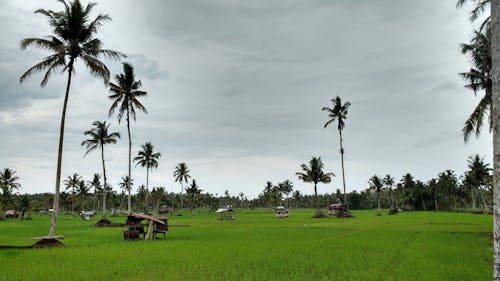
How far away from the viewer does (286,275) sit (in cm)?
1226

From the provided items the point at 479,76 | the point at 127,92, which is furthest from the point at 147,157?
the point at 479,76

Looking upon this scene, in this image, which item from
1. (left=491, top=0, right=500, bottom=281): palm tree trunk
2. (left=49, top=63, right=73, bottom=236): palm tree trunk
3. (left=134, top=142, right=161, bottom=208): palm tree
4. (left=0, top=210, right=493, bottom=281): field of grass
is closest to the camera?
(left=491, top=0, right=500, bottom=281): palm tree trunk

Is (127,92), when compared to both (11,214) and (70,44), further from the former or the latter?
(11,214)

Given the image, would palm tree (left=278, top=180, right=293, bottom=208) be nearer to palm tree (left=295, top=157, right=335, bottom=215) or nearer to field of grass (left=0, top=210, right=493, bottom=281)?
palm tree (left=295, top=157, right=335, bottom=215)

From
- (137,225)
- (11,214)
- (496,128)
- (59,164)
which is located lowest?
(11,214)

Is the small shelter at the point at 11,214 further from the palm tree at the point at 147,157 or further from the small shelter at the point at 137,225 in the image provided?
the small shelter at the point at 137,225

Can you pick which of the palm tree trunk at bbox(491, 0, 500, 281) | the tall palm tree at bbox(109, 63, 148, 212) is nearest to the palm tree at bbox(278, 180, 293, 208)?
the tall palm tree at bbox(109, 63, 148, 212)

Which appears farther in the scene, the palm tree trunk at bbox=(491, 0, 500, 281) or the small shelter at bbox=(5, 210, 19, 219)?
the small shelter at bbox=(5, 210, 19, 219)

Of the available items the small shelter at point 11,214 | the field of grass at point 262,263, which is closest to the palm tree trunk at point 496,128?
the field of grass at point 262,263

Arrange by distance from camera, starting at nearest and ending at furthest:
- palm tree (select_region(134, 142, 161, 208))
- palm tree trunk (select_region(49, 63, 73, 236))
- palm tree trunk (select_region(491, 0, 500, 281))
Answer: palm tree trunk (select_region(491, 0, 500, 281)) → palm tree trunk (select_region(49, 63, 73, 236)) → palm tree (select_region(134, 142, 161, 208))

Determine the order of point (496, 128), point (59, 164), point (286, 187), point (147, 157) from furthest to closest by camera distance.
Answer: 1. point (286, 187)
2. point (147, 157)
3. point (59, 164)
4. point (496, 128)

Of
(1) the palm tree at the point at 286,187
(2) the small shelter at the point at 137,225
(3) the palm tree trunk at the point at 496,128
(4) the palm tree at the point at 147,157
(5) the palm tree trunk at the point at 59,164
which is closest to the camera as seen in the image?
(3) the palm tree trunk at the point at 496,128

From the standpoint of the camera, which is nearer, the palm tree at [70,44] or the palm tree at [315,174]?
the palm tree at [70,44]

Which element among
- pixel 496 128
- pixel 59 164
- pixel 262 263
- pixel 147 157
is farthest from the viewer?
pixel 147 157
